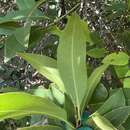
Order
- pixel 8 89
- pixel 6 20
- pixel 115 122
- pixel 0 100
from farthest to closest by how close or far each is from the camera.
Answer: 1. pixel 6 20
2. pixel 8 89
3. pixel 115 122
4. pixel 0 100

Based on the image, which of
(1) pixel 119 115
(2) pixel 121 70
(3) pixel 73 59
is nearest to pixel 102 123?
(1) pixel 119 115

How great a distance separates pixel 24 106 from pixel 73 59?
0.66 ft

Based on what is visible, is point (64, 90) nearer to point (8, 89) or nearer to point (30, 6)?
point (8, 89)

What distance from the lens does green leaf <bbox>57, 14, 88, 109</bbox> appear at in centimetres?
108

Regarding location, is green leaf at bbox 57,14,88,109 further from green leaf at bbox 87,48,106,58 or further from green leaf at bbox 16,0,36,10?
green leaf at bbox 16,0,36,10

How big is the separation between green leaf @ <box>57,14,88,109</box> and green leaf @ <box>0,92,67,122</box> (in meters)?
0.07

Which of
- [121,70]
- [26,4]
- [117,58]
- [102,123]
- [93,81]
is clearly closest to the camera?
[102,123]

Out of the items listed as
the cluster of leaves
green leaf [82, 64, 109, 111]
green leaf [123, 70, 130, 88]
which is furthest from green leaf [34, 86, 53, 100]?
green leaf [123, 70, 130, 88]

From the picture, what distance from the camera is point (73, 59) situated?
43.3 inches

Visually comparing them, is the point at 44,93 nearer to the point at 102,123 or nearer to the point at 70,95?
the point at 70,95

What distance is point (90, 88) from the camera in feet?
3.58

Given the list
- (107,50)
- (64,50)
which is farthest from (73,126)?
A: (107,50)

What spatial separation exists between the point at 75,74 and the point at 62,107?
0.30ft

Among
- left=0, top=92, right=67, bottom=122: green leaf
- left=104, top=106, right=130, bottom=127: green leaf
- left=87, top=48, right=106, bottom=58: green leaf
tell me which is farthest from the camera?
left=87, top=48, right=106, bottom=58: green leaf
